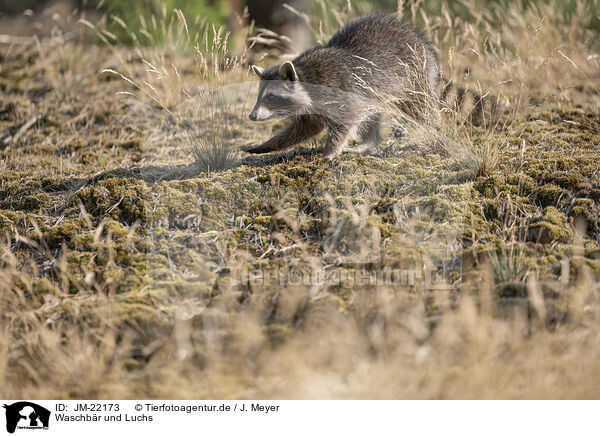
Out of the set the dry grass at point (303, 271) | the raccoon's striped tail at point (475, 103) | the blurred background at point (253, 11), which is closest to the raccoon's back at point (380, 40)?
the raccoon's striped tail at point (475, 103)

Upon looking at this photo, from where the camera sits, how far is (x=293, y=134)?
467cm

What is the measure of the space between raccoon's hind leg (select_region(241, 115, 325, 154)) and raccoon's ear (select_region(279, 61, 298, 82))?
1.34 feet

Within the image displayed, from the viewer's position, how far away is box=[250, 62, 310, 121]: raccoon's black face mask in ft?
14.5

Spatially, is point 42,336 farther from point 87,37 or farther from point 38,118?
point 87,37

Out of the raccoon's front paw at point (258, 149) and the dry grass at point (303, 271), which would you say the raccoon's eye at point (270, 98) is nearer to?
the raccoon's front paw at point (258, 149)

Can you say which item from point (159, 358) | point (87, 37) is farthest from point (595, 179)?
point (87, 37)

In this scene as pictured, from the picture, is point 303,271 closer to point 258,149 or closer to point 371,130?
point 258,149
